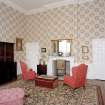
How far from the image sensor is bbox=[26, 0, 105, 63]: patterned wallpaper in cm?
729

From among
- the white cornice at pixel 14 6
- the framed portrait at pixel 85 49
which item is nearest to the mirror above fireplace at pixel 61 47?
the framed portrait at pixel 85 49

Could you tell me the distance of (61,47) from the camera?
325 inches

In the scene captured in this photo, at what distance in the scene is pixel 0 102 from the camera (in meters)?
2.94

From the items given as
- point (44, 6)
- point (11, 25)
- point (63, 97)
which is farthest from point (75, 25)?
point (63, 97)

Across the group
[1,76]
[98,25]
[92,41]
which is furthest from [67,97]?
[98,25]

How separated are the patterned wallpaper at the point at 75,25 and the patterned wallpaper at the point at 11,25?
1.14 m

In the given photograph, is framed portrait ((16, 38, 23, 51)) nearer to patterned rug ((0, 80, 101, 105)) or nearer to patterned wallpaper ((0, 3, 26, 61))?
patterned wallpaper ((0, 3, 26, 61))

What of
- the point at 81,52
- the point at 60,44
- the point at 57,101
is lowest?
the point at 57,101

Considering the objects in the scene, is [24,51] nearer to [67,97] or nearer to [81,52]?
[81,52]

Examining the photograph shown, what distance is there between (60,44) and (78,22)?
172 cm

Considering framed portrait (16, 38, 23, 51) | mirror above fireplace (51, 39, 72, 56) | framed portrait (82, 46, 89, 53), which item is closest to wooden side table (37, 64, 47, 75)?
mirror above fireplace (51, 39, 72, 56)

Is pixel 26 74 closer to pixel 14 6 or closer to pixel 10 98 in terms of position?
pixel 10 98

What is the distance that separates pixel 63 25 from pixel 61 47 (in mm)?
1361

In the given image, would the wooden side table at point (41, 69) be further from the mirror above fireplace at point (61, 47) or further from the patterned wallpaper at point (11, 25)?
the patterned wallpaper at point (11, 25)
